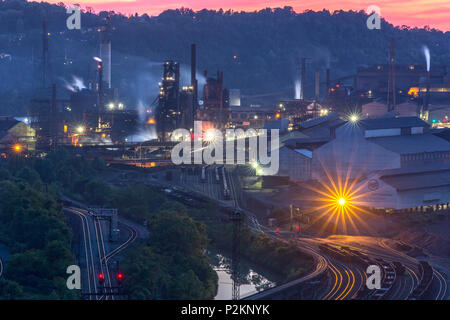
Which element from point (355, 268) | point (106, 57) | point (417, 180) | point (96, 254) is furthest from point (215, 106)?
point (96, 254)

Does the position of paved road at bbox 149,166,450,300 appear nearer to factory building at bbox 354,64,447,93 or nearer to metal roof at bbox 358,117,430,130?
metal roof at bbox 358,117,430,130

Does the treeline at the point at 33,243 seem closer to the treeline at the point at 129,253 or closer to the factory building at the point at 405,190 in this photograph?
the treeline at the point at 129,253

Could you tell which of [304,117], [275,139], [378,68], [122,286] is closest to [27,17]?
[378,68]

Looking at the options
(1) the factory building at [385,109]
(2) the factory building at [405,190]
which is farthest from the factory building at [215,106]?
(2) the factory building at [405,190]

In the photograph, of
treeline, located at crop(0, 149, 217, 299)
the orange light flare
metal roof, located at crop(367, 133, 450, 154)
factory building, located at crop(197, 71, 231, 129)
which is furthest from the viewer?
factory building, located at crop(197, 71, 231, 129)

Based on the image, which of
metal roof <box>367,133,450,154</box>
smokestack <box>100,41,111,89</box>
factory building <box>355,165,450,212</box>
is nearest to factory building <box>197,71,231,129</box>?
smokestack <box>100,41,111,89</box>

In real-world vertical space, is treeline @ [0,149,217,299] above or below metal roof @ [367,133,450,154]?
below
